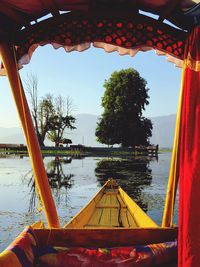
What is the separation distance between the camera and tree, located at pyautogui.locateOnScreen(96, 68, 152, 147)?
42.3m

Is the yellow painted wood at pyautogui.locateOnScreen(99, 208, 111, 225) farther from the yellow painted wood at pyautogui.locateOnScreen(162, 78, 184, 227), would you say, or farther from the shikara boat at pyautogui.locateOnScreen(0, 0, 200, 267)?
the yellow painted wood at pyautogui.locateOnScreen(162, 78, 184, 227)

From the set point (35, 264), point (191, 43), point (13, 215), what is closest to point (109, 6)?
point (191, 43)

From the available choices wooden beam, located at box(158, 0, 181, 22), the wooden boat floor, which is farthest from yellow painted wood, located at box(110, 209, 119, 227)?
wooden beam, located at box(158, 0, 181, 22)

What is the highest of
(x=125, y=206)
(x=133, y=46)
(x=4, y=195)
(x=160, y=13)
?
(x=160, y=13)

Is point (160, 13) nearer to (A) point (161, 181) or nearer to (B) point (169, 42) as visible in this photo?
(B) point (169, 42)

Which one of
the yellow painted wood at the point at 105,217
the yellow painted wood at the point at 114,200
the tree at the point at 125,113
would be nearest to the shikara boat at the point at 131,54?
the yellow painted wood at the point at 105,217

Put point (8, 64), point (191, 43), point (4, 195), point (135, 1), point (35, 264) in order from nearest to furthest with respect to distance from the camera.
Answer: point (35, 264) < point (191, 43) < point (135, 1) < point (8, 64) < point (4, 195)

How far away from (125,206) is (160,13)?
181 inches

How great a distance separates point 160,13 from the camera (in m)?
3.56

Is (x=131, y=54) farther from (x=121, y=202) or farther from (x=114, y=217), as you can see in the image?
(x=121, y=202)

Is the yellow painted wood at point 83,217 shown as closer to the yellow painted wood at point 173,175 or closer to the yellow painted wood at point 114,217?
the yellow painted wood at point 114,217

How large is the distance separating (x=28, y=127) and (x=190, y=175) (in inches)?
79.3

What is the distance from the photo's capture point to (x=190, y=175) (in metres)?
2.71

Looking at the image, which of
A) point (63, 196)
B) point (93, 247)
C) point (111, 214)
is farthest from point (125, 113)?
point (93, 247)
